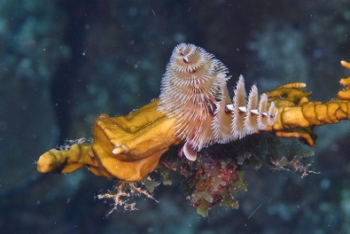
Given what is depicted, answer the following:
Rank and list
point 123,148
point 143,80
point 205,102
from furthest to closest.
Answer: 1. point 143,80
2. point 123,148
3. point 205,102

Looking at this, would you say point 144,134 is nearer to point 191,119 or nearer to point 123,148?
point 123,148

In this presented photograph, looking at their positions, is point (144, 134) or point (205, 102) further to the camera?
point (144, 134)

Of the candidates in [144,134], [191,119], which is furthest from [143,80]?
[191,119]

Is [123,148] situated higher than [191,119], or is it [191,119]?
[191,119]

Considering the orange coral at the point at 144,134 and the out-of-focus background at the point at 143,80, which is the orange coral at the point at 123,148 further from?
the out-of-focus background at the point at 143,80

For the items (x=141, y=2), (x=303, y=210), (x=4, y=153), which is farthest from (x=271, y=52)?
(x=4, y=153)
